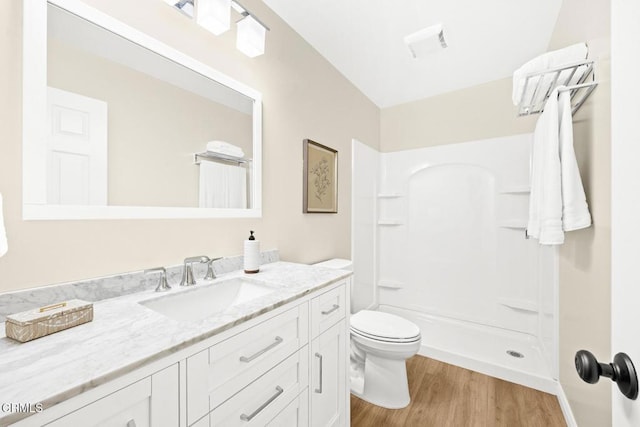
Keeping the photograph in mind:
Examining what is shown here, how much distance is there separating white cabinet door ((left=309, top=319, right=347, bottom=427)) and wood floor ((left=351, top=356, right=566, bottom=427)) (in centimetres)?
42

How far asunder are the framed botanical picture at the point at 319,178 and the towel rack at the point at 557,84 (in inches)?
50.4

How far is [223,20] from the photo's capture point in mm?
1234

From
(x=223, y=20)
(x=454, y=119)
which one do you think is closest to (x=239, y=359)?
(x=223, y=20)

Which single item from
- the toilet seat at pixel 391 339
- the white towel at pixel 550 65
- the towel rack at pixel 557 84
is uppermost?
the white towel at pixel 550 65

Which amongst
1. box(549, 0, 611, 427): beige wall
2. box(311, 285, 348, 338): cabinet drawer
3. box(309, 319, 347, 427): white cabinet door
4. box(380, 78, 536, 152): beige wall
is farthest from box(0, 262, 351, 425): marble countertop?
box(380, 78, 536, 152): beige wall

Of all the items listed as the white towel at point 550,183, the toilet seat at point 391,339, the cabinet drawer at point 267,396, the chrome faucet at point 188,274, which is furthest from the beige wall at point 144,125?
the white towel at point 550,183

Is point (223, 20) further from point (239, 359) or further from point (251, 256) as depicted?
point (239, 359)

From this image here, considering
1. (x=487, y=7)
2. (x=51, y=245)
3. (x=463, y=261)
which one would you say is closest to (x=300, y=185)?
(x=51, y=245)

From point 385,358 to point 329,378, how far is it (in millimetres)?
667

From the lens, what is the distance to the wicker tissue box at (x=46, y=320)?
24.8 inches

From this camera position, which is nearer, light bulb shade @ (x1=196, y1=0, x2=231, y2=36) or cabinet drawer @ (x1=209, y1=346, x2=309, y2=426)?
cabinet drawer @ (x1=209, y1=346, x2=309, y2=426)

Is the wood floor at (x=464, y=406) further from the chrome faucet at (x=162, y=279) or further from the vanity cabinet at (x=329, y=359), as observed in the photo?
the chrome faucet at (x=162, y=279)

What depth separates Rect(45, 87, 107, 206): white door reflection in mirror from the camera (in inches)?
34.3

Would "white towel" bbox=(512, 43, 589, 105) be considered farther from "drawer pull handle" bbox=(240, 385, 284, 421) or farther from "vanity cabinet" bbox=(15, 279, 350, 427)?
"drawer pull handle" bbox=(240, 385, 284, 421)
